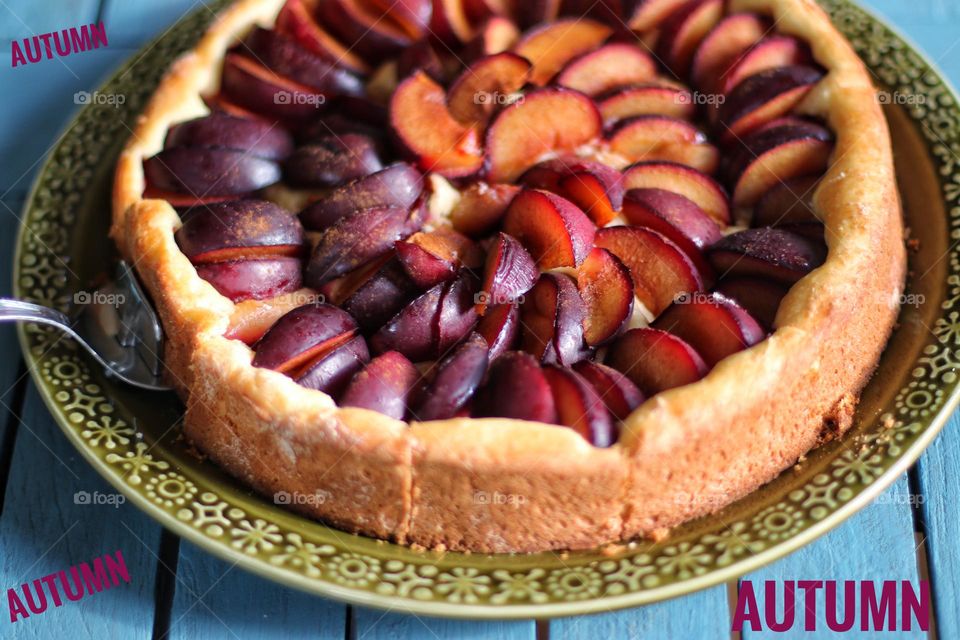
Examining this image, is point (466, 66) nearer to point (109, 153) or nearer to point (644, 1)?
point (644, 1)

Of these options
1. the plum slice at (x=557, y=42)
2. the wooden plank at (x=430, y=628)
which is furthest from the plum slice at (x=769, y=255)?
the wooden plank at (x=430, y=628)

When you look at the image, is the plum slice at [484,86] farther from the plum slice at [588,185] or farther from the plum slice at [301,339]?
the plum slice at [301,339]

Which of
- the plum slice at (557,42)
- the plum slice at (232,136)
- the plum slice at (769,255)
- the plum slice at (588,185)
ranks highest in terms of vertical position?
the plum slice at (557,42)

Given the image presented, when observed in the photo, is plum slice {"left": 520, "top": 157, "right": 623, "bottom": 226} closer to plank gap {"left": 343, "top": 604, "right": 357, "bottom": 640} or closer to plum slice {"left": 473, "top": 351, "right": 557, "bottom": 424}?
plum slice {"left": 473, "top": 351, "right": 557, "bottom": 424}

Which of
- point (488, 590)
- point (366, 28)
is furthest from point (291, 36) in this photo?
point (488, 590)

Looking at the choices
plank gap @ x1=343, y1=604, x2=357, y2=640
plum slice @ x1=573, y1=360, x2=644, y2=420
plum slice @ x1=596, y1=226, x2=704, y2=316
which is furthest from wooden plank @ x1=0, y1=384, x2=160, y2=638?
plum slice @ x1=596, y1=226, x2=704, y2=316

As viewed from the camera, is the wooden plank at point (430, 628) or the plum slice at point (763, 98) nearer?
the wooden plank at point (430, 628)

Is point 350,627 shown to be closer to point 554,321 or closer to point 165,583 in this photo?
point 165,583
